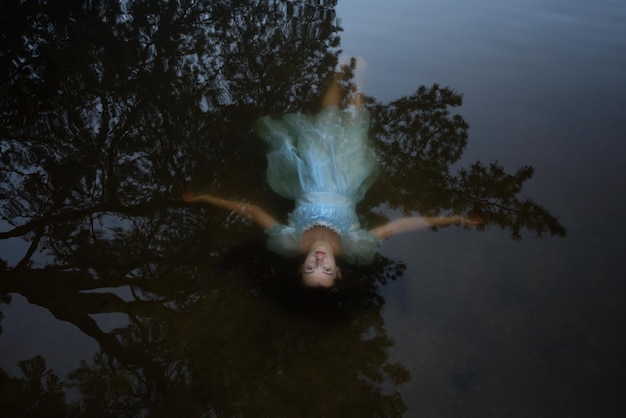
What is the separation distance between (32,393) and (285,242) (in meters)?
1.58

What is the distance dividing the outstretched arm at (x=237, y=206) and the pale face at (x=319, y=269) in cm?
56

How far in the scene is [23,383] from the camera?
7.06ft

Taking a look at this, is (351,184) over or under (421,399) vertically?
over

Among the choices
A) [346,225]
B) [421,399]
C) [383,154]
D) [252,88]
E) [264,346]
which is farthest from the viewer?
[252,88]

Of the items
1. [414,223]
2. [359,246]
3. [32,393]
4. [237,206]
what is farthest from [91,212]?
[414,223]

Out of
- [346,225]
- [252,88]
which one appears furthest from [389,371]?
[252,88]

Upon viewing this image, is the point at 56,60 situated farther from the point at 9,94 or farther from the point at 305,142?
the point at 305,142

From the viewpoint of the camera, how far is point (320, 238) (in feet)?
9.54

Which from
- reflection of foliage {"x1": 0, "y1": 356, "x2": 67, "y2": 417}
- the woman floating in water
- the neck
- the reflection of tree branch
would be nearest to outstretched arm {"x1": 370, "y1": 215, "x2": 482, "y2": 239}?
the woman floating in water

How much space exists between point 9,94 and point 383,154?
344 cm

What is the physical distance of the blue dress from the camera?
2.95 metres

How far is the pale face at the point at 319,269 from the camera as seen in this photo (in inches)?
102

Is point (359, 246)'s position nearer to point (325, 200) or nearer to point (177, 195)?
point (325, 200)

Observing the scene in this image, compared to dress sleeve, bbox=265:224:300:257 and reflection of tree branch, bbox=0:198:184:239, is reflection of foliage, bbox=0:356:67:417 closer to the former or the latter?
reflection of tree branch, bbox=0:198:184:239
